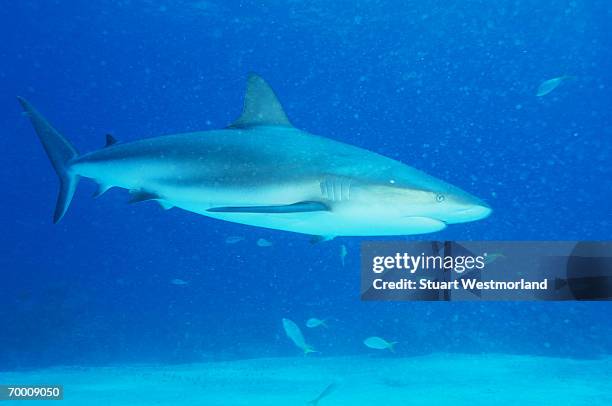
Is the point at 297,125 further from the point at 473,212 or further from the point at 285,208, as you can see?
the point at 473,212

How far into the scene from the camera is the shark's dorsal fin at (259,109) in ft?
16.0

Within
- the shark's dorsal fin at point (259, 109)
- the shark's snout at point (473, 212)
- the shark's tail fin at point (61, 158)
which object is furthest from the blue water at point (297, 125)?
the shark's snout at point (473, 212)

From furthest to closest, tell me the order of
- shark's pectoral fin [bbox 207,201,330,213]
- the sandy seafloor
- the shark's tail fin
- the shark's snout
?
the sandy seafloor → the shark's tail fin → shark's pectoral fin [bbox 207,201,330,213] → the shark's snout

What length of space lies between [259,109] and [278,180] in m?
1.10

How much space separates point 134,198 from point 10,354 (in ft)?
43.8

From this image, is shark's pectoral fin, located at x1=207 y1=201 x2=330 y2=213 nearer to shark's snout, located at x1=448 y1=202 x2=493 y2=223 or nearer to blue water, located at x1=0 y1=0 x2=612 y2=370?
shark's snout, located at x1=448 y1=202 x2=493 y2=223

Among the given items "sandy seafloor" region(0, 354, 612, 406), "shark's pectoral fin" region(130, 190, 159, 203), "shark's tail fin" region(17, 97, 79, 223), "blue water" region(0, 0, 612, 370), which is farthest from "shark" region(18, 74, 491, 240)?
"blue water" region(0, 0, 612, 370)

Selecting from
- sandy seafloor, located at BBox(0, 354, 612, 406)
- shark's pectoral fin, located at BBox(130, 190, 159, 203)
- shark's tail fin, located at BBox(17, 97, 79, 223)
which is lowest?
sandy seafloor, located at BBox(0, 354, 612, 406)

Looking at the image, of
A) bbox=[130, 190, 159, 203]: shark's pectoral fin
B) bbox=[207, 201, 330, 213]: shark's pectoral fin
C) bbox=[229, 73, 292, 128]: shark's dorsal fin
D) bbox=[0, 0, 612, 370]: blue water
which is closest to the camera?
bbox=[207, 201, 330, 213]: shark's pectoral fin

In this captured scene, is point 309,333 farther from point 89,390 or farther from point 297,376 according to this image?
point 89,390

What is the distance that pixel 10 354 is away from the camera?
14953 millimetres

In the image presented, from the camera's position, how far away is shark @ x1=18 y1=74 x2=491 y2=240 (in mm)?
3771

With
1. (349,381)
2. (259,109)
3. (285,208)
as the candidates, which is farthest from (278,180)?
(349,381)

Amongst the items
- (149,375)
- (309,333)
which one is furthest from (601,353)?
(149,375)
